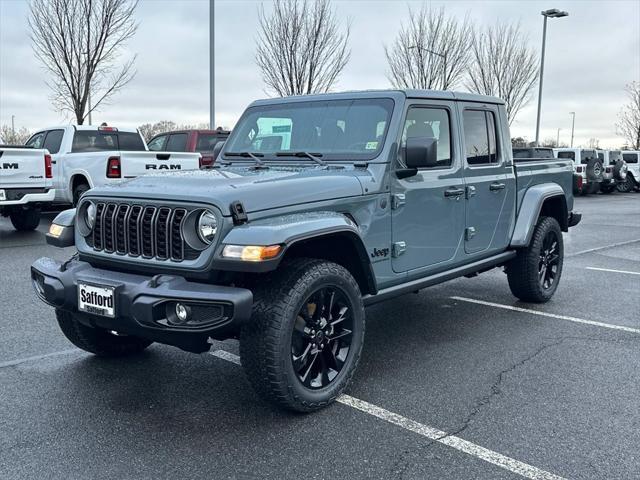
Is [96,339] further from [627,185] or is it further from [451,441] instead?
[627,185]

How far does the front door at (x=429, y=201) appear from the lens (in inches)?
171

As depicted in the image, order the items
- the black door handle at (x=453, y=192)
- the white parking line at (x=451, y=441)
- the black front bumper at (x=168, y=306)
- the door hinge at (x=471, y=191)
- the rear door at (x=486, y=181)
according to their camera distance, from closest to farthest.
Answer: the white parking line at (x=451, y=441) → the black front bumper at (x=168, y=306) → the black door handle at (x=453, y=192) → the door hinge at (x=471, y=191) → the rear door at (x=486, y=181)

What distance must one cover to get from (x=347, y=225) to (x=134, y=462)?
1682 millimetres

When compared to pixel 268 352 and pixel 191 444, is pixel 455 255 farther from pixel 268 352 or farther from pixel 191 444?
pixel 191 444

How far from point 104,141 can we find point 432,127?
9.87m

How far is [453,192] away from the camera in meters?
4.82

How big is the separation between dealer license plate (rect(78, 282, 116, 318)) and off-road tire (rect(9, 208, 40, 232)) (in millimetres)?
9008

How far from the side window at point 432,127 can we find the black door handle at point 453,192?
19 centimetres

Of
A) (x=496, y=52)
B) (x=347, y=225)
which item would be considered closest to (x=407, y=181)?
(x=347, y=225)

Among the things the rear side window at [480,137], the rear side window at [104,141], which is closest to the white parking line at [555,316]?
the rear side window at [480,137]

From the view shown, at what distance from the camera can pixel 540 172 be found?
6.18 meters

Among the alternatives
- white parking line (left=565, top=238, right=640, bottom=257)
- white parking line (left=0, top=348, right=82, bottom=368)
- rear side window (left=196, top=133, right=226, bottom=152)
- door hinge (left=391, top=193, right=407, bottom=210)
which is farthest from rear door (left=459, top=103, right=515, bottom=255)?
rear side window (left=196, top=133, right=226, bottom=152)

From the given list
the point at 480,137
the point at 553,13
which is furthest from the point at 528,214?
the point at 553,13

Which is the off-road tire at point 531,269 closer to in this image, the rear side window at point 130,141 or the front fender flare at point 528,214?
the front fender flare at point 528,214
